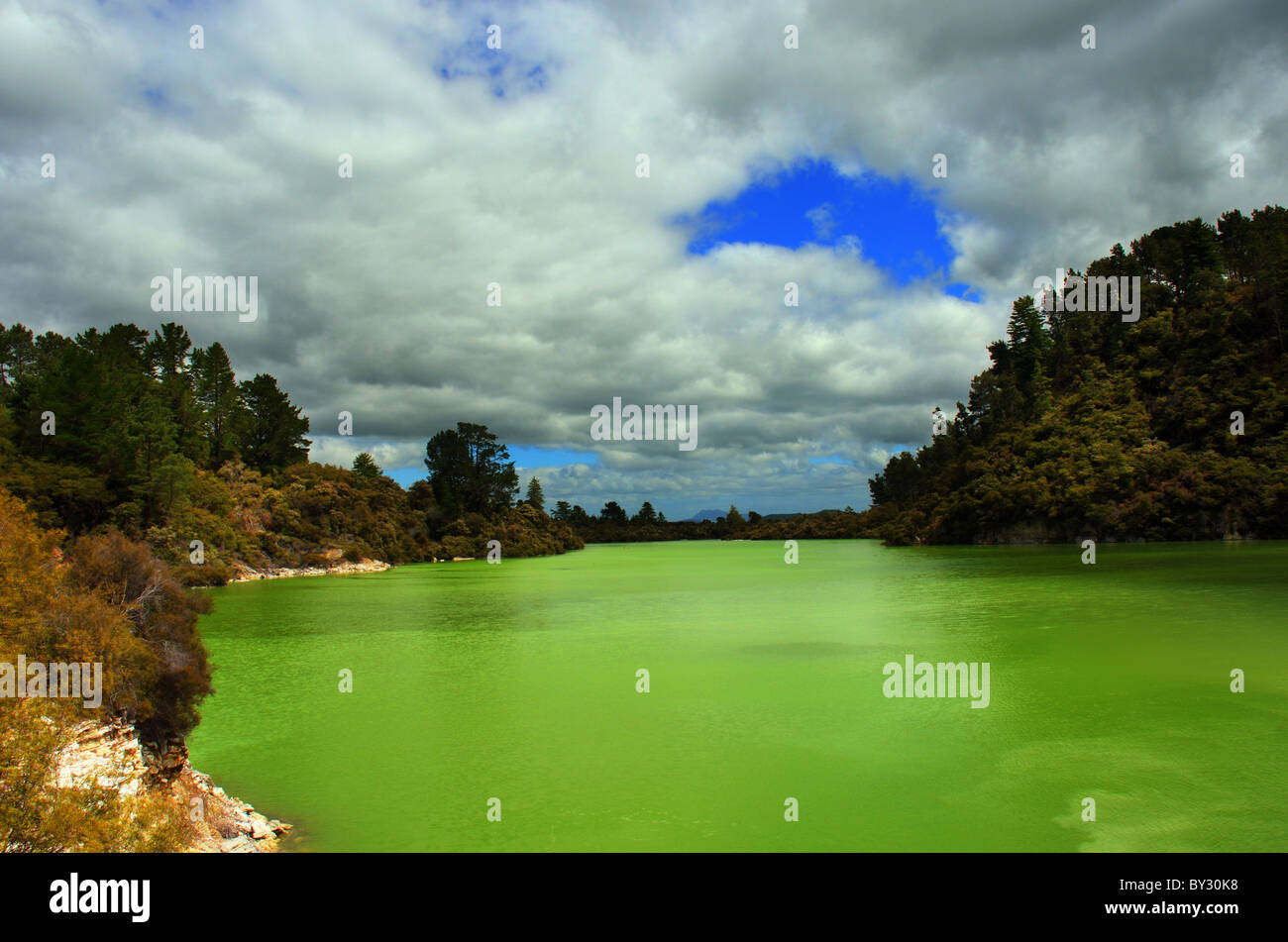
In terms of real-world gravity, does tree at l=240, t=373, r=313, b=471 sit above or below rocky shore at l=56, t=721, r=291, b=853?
above

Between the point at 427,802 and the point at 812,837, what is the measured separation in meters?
4.83

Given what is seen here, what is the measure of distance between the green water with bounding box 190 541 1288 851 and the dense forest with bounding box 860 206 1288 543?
4147cm

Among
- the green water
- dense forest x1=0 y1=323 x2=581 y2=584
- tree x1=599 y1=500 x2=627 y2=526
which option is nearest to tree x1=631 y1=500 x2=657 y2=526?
tree x1=599 y1=500 x2=627 y2=526

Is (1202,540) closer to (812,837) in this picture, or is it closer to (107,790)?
(812,837)

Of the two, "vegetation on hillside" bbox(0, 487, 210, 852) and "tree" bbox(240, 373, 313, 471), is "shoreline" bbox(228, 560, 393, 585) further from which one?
"vegetation on hillside" bbox(0, 487, 210, 852)

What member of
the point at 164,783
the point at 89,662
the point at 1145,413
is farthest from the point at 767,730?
the point at 1145,413

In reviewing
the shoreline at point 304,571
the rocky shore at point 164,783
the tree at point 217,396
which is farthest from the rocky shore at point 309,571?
the rocky shore at point 164,783

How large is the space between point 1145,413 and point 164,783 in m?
83.5

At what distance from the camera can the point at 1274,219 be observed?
78.7 meters

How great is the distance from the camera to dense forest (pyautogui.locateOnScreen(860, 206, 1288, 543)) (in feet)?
199

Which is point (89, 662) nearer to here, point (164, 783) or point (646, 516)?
point (164, 783)

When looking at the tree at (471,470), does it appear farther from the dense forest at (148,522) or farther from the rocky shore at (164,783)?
the rocky shore at (164,783)

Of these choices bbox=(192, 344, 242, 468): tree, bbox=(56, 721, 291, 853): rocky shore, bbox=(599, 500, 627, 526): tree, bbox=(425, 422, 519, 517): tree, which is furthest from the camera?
bbox=(599, 500, 627, 526): tree
